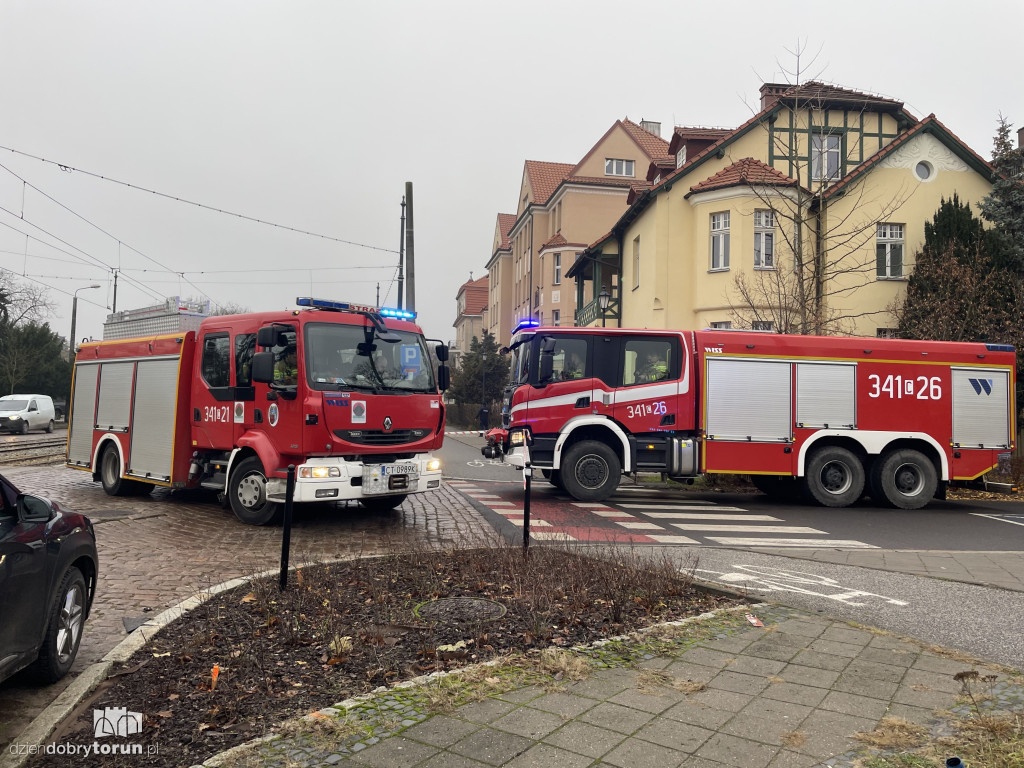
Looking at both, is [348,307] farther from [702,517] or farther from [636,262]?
[636,262]

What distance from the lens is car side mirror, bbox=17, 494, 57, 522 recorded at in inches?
159

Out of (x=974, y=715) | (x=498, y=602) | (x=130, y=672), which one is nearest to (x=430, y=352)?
(x=498, y=602)

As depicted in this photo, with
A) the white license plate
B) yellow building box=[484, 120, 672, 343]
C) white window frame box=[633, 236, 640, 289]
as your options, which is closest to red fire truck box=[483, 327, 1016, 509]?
the white license plate

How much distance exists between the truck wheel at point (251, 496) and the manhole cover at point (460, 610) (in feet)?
16.5

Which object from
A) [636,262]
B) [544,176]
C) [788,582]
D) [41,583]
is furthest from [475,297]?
[41,583]

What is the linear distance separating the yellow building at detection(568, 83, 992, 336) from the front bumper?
1401 centimetres

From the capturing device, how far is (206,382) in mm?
11062

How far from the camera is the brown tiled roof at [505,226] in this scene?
6712cm

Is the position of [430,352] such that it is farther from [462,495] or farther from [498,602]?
[498,602]

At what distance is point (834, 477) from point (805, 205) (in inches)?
473

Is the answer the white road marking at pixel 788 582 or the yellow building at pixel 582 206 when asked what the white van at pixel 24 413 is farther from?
the white road marking at pixel 788 582

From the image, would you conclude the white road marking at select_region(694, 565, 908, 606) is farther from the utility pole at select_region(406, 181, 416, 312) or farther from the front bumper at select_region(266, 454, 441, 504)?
the utility pole at select_region(406, 181, 416, 312)

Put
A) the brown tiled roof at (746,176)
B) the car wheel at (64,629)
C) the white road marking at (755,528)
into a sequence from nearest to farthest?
1. the car wheel at (64,629)
2. the white road marking at (755,528)
3. the brown tiled roof at (746,176)

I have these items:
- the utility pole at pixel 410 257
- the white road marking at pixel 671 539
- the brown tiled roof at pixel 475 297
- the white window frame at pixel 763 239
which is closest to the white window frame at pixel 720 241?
the white window frame at pixel 763 239
